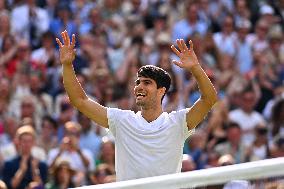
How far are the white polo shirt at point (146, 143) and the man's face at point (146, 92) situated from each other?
141 millimetres

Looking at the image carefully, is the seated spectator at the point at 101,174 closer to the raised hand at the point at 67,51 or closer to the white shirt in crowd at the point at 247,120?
the white shirt in crowd at the point at 247,120

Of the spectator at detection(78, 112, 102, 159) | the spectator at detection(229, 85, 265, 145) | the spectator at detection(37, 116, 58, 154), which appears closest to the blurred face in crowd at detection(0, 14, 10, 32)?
the spectator at detection(37, 116, 58, 154)

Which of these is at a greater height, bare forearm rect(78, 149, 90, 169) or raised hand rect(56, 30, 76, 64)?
bare forearm rect(78, 149, 90, 169)

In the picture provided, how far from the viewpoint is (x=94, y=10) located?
58.2ft

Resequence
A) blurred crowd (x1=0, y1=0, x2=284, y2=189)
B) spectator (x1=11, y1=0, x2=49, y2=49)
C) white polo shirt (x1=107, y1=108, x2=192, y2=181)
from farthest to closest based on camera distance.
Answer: spectator (x1=11, y1=0, x2=49, y2=49), blurred crowd (x1=0, y1=0, x2=284, y2=189), white polo shirt (x1=107, y1=108, x2=192, y2=181)

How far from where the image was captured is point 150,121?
29.4ft

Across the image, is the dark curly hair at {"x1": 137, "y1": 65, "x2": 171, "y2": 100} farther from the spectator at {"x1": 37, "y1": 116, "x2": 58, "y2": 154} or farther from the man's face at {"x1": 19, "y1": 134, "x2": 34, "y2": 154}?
the spectator at {"x1": 37, "y1": 116, "x2": 58, "y2": 154}

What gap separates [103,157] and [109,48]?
3.53 metres

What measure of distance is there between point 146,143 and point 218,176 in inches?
68.1

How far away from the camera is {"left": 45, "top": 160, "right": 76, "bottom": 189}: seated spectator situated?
1292cm

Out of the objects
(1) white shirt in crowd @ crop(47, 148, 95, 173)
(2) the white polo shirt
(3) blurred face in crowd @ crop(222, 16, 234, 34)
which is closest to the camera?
(2) the white polo shirt

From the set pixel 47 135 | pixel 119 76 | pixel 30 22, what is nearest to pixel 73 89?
pixel 47 135

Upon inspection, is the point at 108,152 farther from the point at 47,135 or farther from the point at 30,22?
the point at 30,22

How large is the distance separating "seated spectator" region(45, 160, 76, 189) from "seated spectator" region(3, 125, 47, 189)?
1.06 feet
